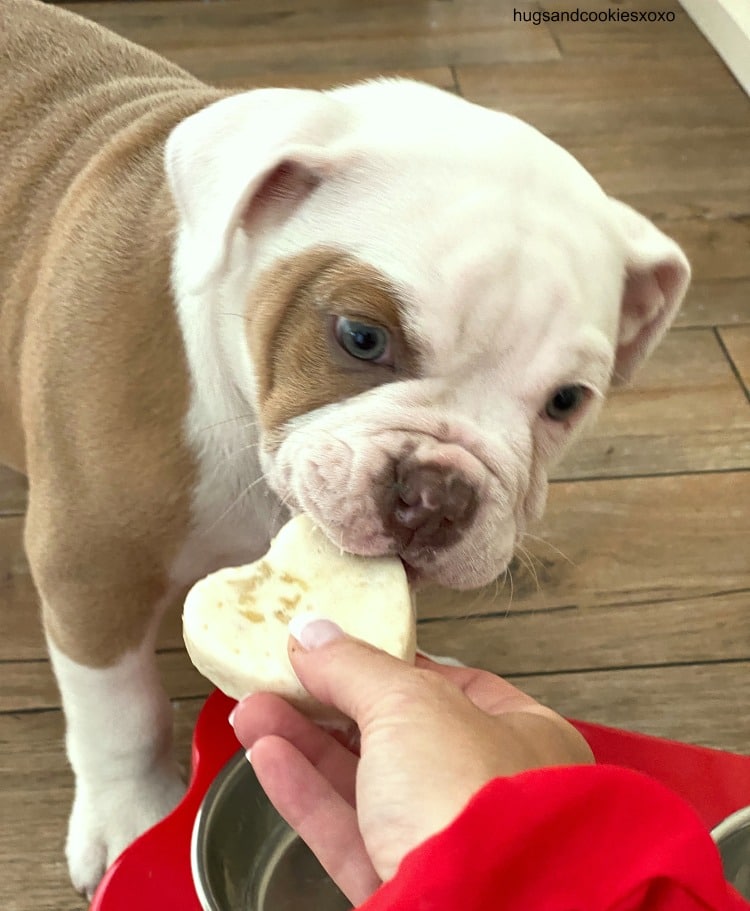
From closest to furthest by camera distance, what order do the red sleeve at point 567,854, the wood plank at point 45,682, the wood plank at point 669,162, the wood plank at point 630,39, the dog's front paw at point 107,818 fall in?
the red sleeve at point 567,854 < the dog's front paw at point 107,818 < the wood plank at point 45,682 < the wood plank at point 669,162 < the wood plank at point 630,39

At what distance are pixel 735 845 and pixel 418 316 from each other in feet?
2.22

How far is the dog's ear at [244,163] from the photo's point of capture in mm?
930

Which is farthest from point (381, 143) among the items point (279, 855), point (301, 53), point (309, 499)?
point (301, 53)

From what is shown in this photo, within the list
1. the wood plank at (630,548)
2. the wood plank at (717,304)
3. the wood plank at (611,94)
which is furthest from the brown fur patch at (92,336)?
the wood plank at (611,94)

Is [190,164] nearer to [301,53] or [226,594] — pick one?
[226,594]

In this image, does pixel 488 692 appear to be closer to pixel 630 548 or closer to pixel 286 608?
pixel 286 608

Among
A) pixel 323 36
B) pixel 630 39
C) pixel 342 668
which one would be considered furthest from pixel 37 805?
pixel 630 39

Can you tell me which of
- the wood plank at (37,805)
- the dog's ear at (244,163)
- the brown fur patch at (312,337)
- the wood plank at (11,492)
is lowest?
the wood plank at (37,805)

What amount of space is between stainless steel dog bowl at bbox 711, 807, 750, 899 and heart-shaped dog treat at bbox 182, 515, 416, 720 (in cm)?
41

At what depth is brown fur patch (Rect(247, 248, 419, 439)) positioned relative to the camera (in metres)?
0.93

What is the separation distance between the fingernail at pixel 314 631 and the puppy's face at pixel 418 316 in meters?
0.09

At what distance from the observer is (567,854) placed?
2.37ft

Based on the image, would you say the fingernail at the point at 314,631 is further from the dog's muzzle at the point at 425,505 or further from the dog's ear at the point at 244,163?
the dog's ear at the point at 244,163

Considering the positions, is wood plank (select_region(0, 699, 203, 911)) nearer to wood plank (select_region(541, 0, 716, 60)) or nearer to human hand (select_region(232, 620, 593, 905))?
human hand (select_region(232, 620, 593, 905))
